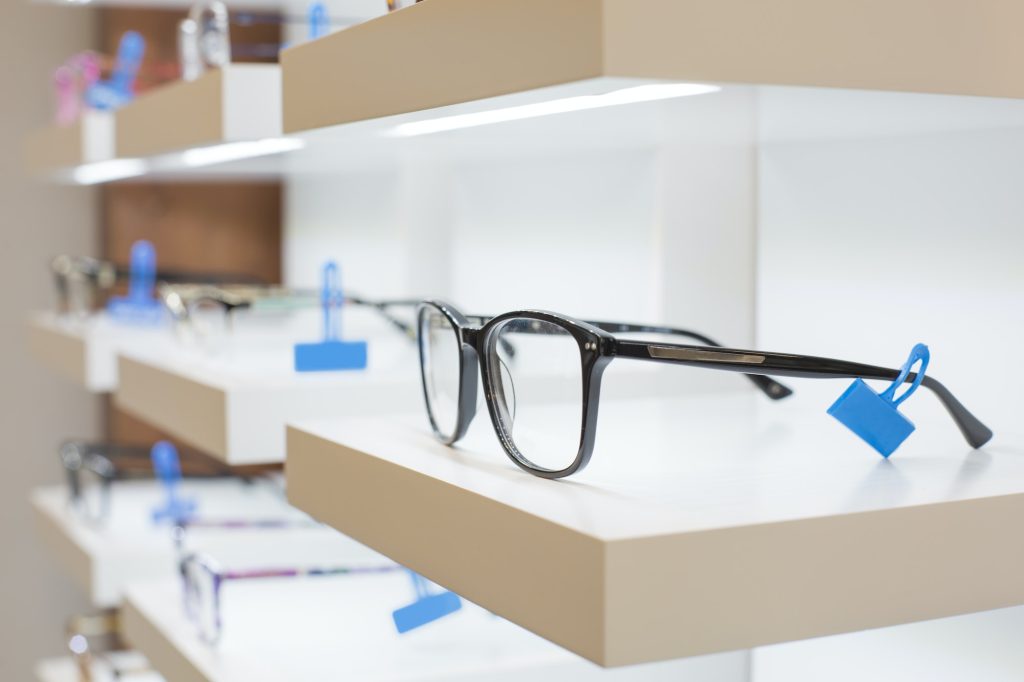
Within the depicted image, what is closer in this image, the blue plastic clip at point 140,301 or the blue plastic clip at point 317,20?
the blue plastic clip at point 317,20

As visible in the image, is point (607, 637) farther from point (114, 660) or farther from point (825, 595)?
point (114, 660)

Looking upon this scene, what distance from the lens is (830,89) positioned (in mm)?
488

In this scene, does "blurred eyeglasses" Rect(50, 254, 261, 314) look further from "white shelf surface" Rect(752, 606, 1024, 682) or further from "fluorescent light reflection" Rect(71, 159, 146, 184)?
"white shelf surface" Rect(752, 606, 1024, 682)

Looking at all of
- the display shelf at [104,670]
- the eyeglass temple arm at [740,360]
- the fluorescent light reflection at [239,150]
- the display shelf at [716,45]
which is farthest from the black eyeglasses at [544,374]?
the display shelf at [104,670]

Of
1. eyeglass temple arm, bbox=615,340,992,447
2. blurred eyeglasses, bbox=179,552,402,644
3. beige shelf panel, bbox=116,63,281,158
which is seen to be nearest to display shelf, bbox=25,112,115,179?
beige shelf panel, bbox=116,63,281,158

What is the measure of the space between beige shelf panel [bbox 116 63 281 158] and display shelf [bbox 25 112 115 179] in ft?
0.91

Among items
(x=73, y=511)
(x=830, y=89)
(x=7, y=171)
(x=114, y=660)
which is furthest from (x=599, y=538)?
(x=7, y=171)

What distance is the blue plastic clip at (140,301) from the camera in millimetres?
1540

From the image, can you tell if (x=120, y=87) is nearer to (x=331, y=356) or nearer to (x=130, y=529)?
(x=130, y=529)

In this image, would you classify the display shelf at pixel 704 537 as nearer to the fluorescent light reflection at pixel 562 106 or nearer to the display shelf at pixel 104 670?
the fluorescent light reflection at pixel 562 106

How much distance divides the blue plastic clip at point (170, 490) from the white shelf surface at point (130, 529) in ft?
0.05

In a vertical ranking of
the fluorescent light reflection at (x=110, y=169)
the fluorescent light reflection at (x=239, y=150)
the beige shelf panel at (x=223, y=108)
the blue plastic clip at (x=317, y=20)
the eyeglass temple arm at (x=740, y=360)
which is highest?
the blue plastic clip at (x=317, y=20)

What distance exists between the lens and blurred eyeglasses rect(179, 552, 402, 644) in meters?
0.94

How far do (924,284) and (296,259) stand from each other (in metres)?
1.21
